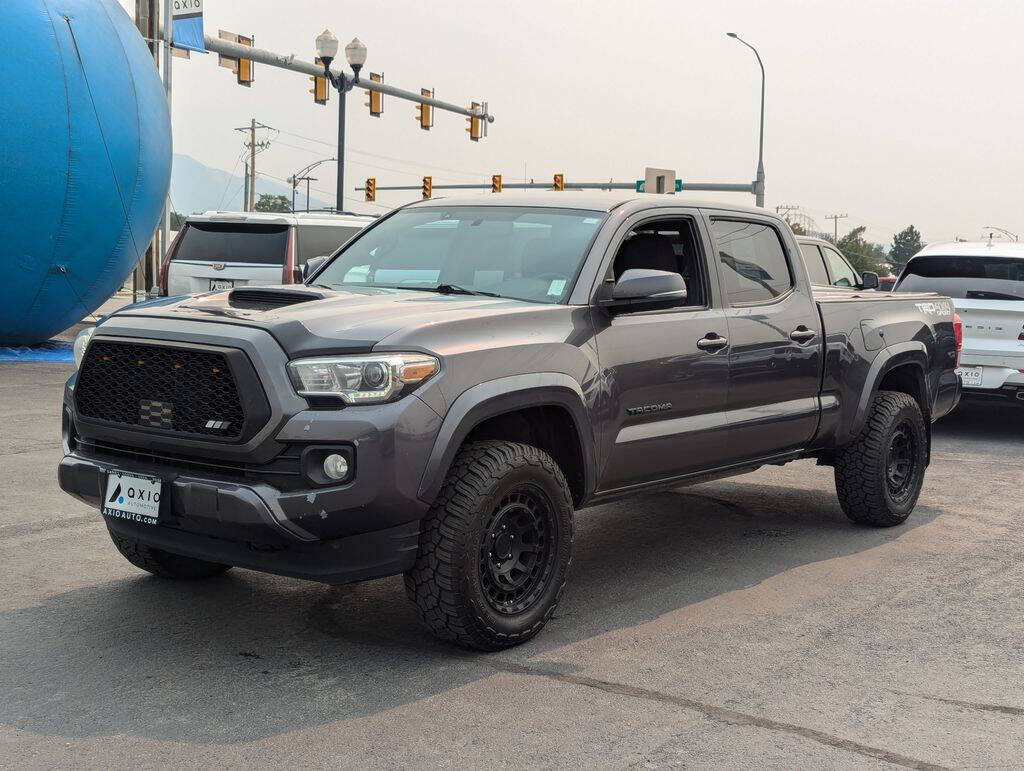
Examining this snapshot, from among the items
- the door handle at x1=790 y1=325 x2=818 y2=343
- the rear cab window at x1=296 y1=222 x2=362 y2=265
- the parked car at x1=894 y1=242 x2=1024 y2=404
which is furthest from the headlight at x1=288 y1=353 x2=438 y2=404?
the rear cab window at x1=296 y1=222 x2=362 y2=265

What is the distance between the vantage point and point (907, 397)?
25.1ft

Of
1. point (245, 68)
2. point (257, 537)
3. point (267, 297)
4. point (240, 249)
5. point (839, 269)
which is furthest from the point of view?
point (245, 68)

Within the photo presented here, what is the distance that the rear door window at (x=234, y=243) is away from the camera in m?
14.5

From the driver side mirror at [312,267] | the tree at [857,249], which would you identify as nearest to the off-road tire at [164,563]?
the driver side mirror at [312,267]

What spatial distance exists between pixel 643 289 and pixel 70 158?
39.4 ft

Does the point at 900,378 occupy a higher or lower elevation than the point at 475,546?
higher

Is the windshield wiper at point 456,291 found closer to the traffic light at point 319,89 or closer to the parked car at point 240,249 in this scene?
Result: the parked car at point 240,249

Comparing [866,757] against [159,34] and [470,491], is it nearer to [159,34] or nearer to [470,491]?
[470,491]

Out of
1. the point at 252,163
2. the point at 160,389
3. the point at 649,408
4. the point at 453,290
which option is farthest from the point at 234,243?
the point at 252,163

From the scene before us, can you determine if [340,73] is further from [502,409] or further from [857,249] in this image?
[857,249]

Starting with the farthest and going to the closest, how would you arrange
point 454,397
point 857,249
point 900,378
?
1. point 857,249
2. point 900,378
3. point 454,397

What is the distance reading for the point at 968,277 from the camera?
11961mm

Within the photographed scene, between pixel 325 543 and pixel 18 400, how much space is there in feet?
30.5

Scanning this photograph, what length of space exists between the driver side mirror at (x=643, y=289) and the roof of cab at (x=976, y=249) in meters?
7.49
